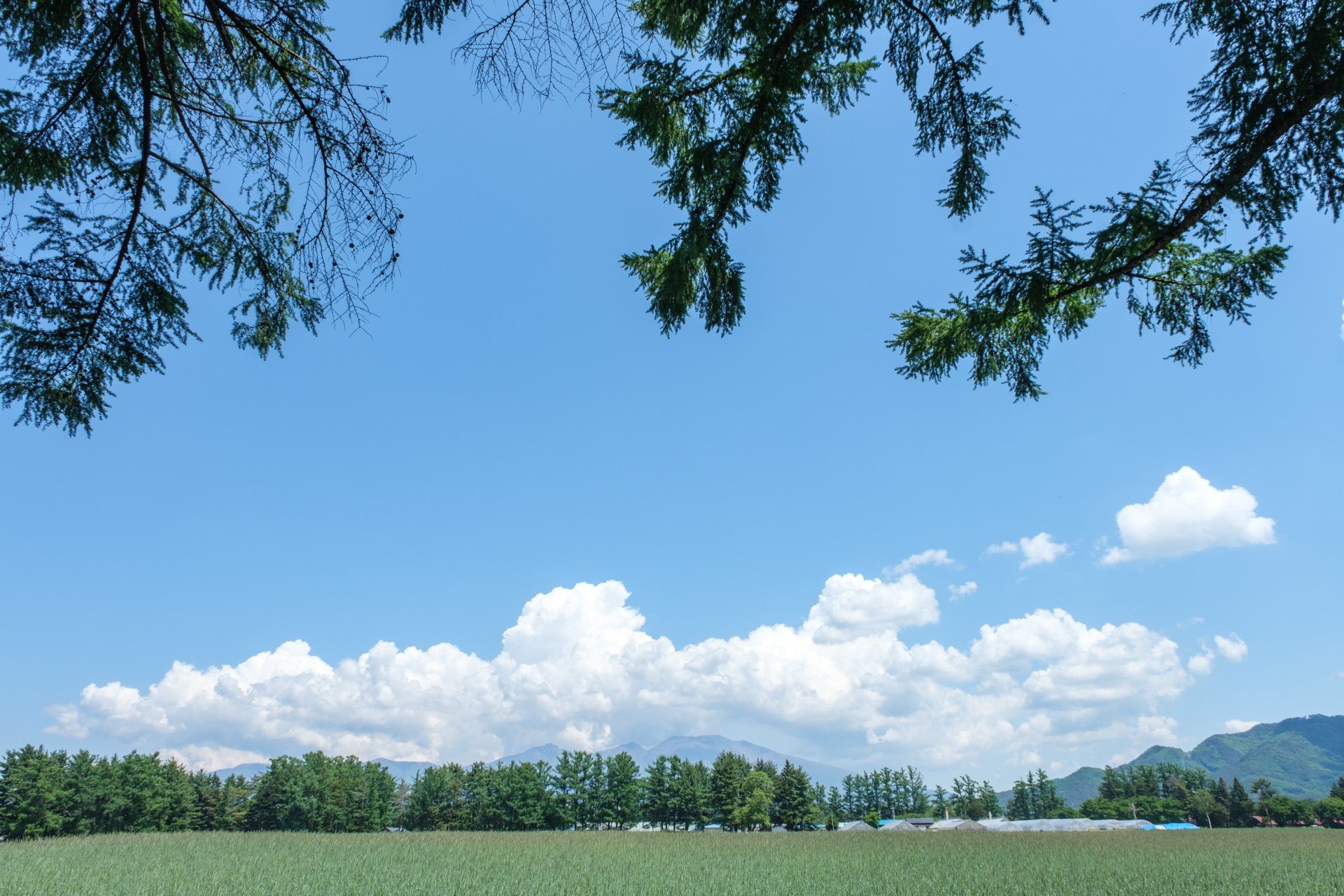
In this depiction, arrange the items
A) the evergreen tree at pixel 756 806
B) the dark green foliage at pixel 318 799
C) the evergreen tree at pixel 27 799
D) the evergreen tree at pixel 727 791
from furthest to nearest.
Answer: the evergreen tree at pixel 727 791 < the evergreen tree at pixel 756 806 < the dark green foliage at pixel 318 799 < the evergreen tree at pixel 27 799

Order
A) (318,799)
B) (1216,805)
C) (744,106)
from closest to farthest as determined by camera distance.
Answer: (744,106) → (318,799) → (1216,805)

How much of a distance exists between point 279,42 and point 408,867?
2176cm

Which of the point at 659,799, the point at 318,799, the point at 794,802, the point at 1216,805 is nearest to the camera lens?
the point at 318,799

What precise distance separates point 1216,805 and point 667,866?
268ft

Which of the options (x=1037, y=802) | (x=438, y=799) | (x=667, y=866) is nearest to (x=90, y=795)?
(x=438, y=799)

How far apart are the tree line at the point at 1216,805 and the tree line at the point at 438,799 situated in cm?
16

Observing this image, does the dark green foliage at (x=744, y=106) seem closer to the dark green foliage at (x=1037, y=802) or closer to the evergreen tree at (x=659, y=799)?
the evergreen tree at (x=659, y=799)

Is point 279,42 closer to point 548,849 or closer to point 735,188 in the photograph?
point 735,188

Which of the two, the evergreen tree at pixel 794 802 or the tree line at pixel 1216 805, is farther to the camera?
the tree line at pixel 1216 805

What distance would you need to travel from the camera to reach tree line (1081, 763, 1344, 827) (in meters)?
65.4

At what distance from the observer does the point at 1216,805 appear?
6938cm

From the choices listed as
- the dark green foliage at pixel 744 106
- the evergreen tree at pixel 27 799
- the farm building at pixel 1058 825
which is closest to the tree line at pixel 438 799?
the evergreen tree at pixel 27 799

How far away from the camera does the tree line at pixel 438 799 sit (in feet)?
137

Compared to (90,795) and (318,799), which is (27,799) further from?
(318,799)
